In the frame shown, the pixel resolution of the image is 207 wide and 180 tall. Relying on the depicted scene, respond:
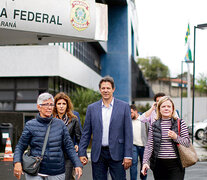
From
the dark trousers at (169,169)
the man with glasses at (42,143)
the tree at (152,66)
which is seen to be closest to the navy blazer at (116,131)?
the dark trousers at (169,169)

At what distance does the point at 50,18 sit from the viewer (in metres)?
7.60

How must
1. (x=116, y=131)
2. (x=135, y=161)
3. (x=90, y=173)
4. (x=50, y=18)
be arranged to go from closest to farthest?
(x=116, y=131) → (x=50, y=18) → (x=135, y=161) → (x=90, y=173)

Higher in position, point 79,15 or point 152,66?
point 152,66

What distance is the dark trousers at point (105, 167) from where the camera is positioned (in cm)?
535

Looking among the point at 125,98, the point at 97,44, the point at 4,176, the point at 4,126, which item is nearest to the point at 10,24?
the point at 4,176

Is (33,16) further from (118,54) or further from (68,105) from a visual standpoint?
(118,54)

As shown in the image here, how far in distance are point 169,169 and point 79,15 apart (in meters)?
3.77

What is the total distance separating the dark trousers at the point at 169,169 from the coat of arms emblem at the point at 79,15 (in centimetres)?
355

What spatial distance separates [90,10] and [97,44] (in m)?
26.6

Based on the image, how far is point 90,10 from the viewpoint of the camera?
8086 millimetres

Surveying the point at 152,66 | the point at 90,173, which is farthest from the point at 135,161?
the point at 152,66

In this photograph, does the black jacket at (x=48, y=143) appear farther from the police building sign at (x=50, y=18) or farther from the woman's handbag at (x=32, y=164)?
the police building sign at (x=50, y=18)

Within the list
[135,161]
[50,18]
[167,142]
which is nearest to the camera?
[167,142]

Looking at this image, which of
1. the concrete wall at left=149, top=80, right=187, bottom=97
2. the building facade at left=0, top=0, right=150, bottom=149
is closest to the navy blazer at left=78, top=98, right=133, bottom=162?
the building facade at left=0, top=0, right=150, bottom=149
